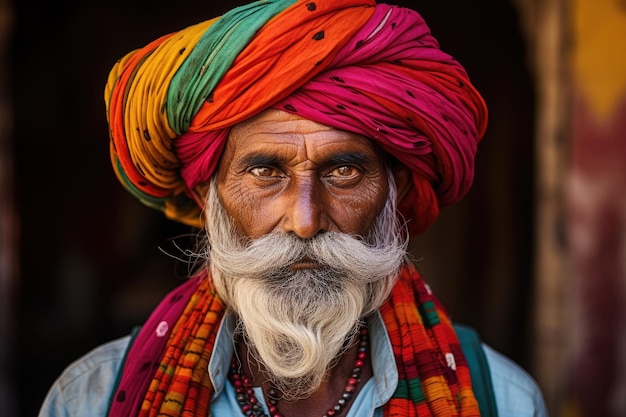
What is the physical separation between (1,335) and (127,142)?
2.03 meters

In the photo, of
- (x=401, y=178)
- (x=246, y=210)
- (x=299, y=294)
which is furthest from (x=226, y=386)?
(x=401, y=178)

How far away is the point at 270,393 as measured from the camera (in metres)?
1.90

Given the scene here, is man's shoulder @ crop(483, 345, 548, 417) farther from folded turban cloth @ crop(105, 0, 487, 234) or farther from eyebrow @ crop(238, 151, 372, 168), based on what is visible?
eyebrow @ crop(238, 151, 372, 168)

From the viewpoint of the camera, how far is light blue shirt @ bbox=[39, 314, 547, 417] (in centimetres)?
187

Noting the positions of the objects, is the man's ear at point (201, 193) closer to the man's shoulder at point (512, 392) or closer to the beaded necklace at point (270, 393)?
the beaded necklace at point (270, 393)

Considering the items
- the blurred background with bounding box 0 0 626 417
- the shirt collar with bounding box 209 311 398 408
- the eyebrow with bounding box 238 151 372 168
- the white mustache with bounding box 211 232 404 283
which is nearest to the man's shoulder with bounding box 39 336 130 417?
the shirt collar with bounding box 209 311 398 408

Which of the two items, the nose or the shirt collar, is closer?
Answer: the nose

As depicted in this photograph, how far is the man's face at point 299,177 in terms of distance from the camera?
1.77m

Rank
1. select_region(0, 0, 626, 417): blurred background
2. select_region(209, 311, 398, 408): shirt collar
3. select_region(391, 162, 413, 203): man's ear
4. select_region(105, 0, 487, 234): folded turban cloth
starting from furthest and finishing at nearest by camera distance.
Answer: select_region(0, 0, 626, 417): blurred background → select_region(391, 162, 413, 203): man's ear → select_region(209, 311, 398, 408): shirt collar → select_region(105, 0, 487, 234): folded turban cloth

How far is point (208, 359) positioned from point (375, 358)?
15.4 inches

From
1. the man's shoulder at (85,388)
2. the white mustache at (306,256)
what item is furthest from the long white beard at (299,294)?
the man's shoulder at (85,388)

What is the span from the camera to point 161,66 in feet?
5.93

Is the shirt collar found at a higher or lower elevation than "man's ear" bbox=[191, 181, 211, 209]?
lower

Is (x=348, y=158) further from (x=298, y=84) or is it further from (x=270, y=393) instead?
(x=270, y=393)
